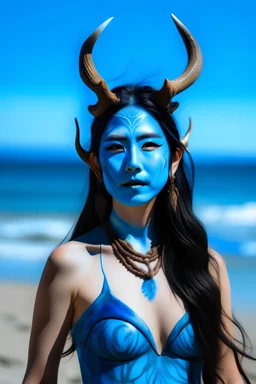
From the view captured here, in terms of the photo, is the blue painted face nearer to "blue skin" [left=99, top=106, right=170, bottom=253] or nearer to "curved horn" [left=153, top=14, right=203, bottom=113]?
"blue skin" [left=99, top=106, right=170, bottom=253]

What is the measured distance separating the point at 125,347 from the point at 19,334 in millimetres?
6066

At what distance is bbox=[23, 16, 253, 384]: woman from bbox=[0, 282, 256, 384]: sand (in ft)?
9.66

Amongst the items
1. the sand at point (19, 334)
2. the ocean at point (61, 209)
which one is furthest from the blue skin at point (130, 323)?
the sand at point (19, 334)

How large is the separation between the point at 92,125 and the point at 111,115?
0.12 m

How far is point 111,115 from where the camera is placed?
122 inches

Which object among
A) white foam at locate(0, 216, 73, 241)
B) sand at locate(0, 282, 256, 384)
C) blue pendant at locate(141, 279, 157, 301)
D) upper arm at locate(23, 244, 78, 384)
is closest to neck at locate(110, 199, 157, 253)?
blue pendant at locate(141, 279, 157, 301)

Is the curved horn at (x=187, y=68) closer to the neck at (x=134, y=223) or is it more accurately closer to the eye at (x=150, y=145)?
the eye at (x=150, y=145)

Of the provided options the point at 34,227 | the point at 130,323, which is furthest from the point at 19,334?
the point at 34,227

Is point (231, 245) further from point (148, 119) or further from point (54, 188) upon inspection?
point (54, 188)

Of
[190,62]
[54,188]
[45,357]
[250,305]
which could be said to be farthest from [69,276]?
[54,188]

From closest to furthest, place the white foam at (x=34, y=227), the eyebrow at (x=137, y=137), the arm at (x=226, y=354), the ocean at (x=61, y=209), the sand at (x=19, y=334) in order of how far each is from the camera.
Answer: the eyebrow at (x=137, y=137), the arm at (x=226, y=354), the sand at (x=19, y=334), the ocean at (x=61, y=209), the white foam at (x=34, y=227)

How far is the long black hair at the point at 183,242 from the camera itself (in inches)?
121

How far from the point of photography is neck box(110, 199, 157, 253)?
3.11 metres

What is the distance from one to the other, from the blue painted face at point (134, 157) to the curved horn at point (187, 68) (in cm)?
11
